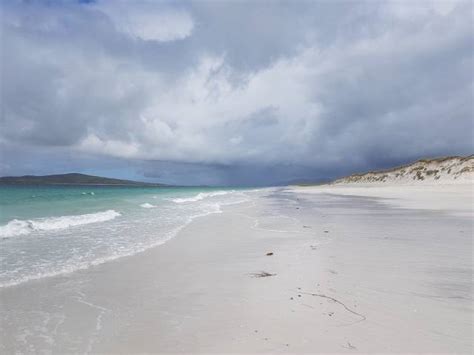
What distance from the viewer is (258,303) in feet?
18.1

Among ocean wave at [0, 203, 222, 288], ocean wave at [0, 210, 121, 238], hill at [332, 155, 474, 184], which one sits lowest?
ocean wave at [0, 203, 222, 288]

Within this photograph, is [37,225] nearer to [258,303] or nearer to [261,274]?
[261,274]

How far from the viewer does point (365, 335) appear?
167 inches

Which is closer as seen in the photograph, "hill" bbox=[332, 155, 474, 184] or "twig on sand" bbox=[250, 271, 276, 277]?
"twig on sand" bbox=[250, 271, 276, 277]

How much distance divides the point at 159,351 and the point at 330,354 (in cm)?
200

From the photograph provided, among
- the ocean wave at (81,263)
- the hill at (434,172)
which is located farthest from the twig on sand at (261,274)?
the hill at (434,172)

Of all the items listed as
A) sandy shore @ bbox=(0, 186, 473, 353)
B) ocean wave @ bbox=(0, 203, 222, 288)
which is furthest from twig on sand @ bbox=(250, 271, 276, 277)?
ocean wave @ bbox=(0, 203, 222, 288)

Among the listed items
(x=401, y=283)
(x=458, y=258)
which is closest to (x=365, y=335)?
(x=401, y=283)

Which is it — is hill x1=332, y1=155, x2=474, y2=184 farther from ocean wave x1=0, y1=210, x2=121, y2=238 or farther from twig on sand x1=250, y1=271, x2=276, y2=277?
twig on sand x1=250, y1=271, x2=276, y2=277

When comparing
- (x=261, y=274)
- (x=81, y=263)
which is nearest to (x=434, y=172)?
(x=261, y=274)

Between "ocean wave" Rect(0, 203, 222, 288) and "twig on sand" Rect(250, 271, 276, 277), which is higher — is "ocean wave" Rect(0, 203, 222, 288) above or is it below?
below

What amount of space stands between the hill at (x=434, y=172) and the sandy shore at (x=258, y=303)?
48.4 metres

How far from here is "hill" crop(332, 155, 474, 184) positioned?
50094 mm

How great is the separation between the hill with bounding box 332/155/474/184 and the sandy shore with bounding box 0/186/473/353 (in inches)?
1907
